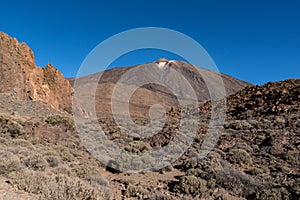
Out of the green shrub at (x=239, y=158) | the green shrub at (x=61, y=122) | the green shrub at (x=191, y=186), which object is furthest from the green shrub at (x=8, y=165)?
the green shrub at (x=61, y=122)

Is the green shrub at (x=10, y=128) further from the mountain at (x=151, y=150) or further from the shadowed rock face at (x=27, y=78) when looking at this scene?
the shadowed rock face at (x=27, y=78)

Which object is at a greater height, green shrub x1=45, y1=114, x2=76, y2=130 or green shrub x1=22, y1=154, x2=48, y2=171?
green shrub x1=45, y1=114, x2=76, y2=130

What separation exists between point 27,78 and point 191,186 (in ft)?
61.0

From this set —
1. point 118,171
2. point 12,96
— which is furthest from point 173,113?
point 118,171

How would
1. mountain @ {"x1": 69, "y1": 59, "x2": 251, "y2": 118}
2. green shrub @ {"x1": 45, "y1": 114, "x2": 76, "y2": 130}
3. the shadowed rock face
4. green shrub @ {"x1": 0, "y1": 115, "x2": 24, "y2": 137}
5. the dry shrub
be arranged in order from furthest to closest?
mountain @ {"x1": 69, "y1": 59, "x2": 251, "y2": 118} → the shadowed rock face → green shrub @ {"x1": 45, "y1": 114, "x2": 76, "y2": 130} → green shrub @ {"x1": 0, "y1": 115, "x2": 24, "y2": 137} → the dry shrub

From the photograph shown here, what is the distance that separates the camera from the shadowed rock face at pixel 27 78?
19406mm

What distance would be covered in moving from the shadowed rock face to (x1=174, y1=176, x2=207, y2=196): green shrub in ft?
→ 54.4

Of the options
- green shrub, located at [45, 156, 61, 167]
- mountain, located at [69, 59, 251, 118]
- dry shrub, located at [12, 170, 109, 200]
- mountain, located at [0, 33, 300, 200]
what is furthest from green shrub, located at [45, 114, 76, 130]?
mountain, located at [69, 59, 251, 118]

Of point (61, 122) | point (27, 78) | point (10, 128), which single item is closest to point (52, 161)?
point (10, 128)

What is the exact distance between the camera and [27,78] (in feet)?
68.4

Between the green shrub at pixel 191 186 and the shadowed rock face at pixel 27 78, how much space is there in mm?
16594

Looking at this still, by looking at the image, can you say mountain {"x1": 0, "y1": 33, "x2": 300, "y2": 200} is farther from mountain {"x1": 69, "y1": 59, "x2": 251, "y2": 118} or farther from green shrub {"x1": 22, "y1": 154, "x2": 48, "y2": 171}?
mountain {"x1": 69, "y1": 59, "x2": 251, "y2": 118}

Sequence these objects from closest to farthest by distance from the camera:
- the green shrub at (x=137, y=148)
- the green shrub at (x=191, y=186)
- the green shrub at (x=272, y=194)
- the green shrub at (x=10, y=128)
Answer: the green shrub at (x=272, y=194) < the green shrub at (x=191, y=186) < the green shrub at (x=10, y=128) < the green shrub at (x=137, y=148)

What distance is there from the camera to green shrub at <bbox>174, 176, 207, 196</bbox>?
6.16 m
